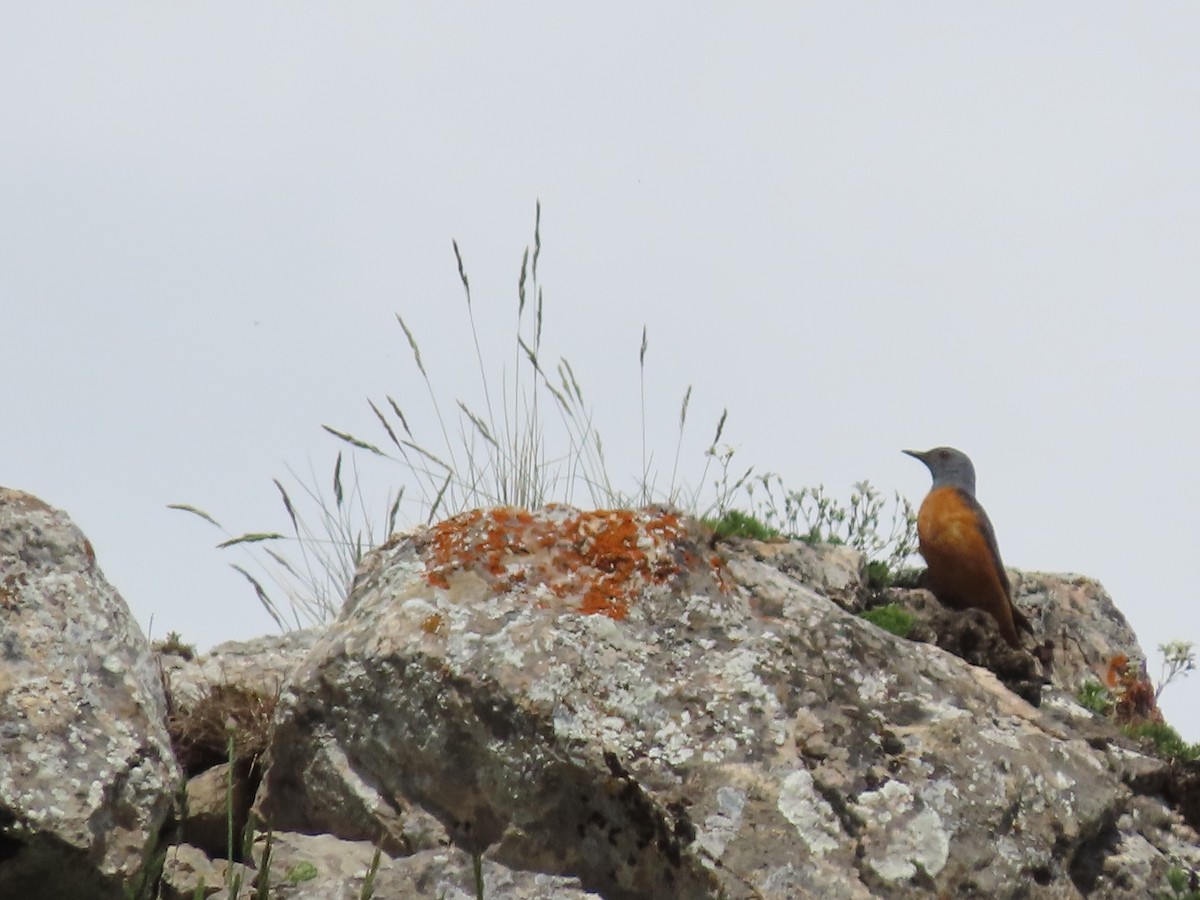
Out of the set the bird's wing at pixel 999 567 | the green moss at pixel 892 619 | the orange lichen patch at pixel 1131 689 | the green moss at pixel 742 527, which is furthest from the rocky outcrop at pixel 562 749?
the bird's wing at pixel 999 567

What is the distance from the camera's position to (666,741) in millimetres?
4762

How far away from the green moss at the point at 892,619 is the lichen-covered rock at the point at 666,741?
845 mm

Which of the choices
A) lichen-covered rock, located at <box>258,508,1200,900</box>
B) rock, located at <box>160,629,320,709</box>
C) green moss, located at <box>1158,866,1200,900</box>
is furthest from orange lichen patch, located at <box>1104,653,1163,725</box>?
rock, located at <box>160,629,320,709</box>

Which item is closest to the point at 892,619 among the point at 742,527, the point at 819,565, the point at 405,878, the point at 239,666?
the point at 819,565

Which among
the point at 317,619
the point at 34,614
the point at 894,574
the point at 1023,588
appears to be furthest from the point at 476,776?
the point at 1023,588

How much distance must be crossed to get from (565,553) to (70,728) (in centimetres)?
186

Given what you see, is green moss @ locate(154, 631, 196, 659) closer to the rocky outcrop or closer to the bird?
the rocky outcrop

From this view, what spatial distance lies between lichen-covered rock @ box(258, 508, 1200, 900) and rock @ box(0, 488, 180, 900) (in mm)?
565

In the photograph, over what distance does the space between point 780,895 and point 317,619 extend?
138 inches

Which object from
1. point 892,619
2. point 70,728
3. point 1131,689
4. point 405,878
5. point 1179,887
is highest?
point 892,619

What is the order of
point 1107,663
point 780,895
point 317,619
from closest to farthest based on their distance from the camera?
1. point 780,895
2. point 317,619
3. point 1107,663

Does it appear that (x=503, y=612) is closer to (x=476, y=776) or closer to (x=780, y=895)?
(x=476, y=776)

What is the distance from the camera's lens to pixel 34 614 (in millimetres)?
4844

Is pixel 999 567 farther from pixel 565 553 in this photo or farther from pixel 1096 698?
pixel 565 553
